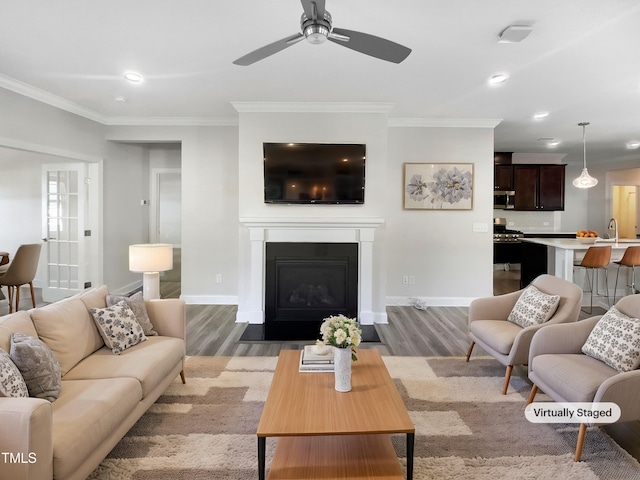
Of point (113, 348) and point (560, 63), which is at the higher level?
point (560, 63)

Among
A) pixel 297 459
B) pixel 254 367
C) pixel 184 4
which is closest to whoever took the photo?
pixel 297 459

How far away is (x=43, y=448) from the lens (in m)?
1.38

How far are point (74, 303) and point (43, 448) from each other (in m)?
1.22

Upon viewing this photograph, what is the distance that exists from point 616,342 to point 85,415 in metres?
2.91

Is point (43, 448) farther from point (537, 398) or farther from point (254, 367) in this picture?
point (537, 398)

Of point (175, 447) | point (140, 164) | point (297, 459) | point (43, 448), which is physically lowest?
point (175, 447)

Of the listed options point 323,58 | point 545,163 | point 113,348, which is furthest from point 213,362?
point 545,163

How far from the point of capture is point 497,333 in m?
2.81

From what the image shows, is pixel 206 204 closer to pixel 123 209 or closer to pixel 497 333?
pixel 123 209

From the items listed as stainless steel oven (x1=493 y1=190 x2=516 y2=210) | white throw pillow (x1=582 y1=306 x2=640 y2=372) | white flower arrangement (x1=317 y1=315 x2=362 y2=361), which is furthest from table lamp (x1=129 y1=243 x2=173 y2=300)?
stainless steel oven (x1=493 y1=190 x2=516 y2=210)

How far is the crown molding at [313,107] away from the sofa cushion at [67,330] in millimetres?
2771

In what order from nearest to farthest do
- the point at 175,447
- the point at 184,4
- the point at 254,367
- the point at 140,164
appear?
the point at 175,447, the point at 184,4, the point at 254,367, the point at 140,164

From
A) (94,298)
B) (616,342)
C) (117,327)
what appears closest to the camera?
(616,342)

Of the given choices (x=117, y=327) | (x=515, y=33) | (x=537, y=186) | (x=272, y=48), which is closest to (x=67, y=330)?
(x=117, y=327)
